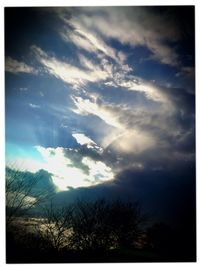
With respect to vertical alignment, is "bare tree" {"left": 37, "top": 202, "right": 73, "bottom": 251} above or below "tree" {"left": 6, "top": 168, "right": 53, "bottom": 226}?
below

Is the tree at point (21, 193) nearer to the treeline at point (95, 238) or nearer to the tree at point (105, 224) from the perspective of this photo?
the treeline at point (95, 238)

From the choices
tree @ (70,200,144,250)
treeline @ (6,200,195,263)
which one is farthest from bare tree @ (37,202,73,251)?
tree @ (70,200,144,250)

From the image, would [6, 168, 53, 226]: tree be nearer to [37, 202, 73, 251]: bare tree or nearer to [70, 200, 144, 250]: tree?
[37, 202, 73, 251]: bare tree

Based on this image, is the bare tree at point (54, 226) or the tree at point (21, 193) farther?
the bare tree at point (54, 226)

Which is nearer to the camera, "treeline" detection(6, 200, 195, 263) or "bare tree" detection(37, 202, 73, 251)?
"treeline" detection(6, 200, 195, 263)

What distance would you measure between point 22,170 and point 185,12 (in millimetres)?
2974

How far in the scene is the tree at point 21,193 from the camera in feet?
11.9

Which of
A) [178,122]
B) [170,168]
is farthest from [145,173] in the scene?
Result: [178,122]

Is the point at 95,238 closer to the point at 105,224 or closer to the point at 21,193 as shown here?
the point at 105,224

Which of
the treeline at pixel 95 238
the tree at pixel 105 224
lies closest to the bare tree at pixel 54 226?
the treeline at pixel 95 238

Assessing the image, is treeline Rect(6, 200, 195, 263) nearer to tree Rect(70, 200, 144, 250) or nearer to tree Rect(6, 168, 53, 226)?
tree Rect(70, 200, 144, 250)

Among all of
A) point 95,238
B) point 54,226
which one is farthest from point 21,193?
point 95,238

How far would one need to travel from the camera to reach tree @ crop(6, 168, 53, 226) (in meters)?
3.63

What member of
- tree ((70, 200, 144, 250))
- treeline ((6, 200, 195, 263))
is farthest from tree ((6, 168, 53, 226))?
tree ((70, 200, 144, 250))
